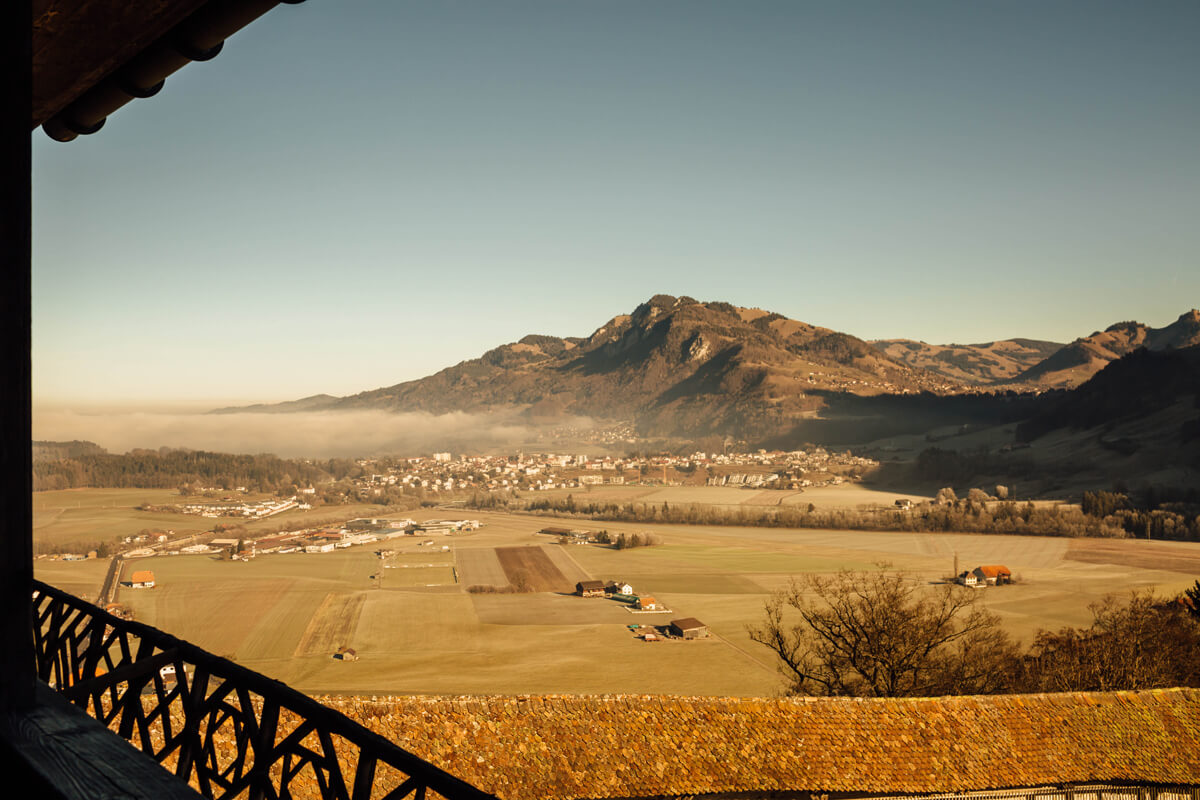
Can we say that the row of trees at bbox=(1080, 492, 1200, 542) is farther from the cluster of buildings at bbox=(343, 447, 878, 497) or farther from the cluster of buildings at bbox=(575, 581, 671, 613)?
the cluster of buildings at bbox=(575, 581, 671, 613)

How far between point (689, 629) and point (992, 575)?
26.7m

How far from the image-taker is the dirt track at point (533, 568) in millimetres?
57750

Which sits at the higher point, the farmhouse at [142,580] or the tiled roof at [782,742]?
the tiled roof at [782,742]

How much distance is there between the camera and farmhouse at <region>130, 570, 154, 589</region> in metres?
51.4

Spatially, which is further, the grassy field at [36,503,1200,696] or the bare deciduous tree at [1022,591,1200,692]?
the grassy field at [36,503,1200,696]

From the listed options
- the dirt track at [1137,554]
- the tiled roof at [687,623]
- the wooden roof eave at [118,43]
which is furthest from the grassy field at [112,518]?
the dirt track at [1137,554]

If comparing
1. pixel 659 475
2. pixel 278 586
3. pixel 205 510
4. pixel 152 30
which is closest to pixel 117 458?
pixel 205 510

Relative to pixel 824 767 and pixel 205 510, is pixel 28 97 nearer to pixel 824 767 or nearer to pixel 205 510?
pixel 824 767

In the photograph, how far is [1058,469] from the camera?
97125 millimetres

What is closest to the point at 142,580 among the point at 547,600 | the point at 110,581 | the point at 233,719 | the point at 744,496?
the point at 110,581

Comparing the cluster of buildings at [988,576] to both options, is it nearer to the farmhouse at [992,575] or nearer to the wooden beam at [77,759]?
the farmhouse at [992,575]

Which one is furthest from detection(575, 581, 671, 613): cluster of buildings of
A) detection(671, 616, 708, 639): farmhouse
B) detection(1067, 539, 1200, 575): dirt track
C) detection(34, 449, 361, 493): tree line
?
detection(34, 449, 361, 493): tree line

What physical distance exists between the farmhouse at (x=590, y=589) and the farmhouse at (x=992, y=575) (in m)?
26.4

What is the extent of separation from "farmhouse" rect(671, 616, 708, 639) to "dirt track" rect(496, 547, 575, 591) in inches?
571
